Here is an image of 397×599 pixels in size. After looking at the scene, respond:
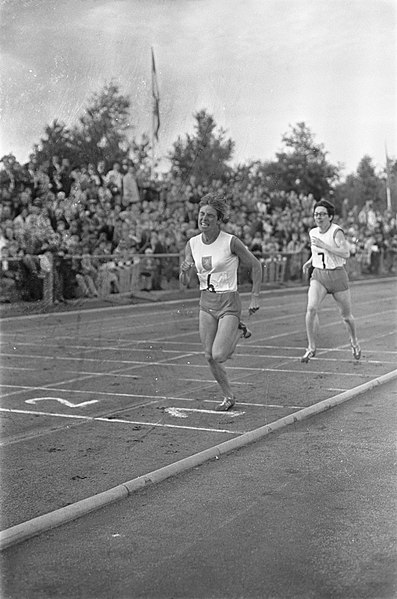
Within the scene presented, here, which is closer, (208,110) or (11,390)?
(11,390)

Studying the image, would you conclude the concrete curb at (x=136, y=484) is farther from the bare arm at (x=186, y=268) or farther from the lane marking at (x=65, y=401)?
the lane marking at (x=65, y=401)

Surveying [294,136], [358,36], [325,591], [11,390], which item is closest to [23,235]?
[294,136]

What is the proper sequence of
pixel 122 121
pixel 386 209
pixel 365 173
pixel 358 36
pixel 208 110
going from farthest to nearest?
pixel 386 209, pixel 365 173, pixel 122 121, pixel 208 110, pixel 358 36

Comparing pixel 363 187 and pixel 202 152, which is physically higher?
pixel 363 187

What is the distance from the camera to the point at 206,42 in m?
9.72

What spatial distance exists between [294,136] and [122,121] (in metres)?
3.32

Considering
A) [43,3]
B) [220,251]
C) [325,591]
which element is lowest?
[325,591]

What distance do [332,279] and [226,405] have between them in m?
3.68

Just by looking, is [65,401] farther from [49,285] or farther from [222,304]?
[49,285]

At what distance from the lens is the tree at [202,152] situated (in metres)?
11.3

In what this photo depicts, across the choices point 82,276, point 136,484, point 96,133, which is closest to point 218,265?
point 136,484

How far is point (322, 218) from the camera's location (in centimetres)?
1108

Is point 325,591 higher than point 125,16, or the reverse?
point 125,16

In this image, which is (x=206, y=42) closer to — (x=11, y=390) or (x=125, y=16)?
(x=125, y=16)
